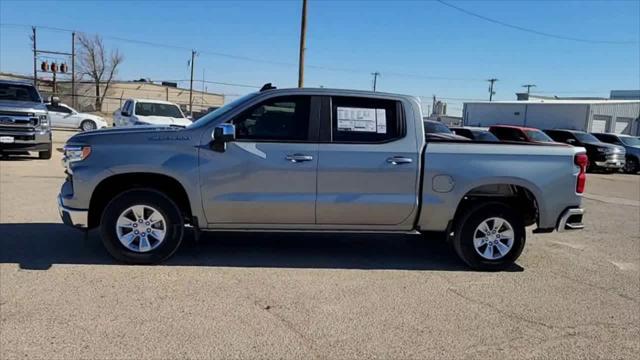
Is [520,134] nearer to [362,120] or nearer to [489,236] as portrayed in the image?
[489,236]

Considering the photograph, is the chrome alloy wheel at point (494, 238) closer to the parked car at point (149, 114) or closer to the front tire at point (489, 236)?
the front tire at point (489, 236)

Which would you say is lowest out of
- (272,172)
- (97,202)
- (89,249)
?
(89,249)

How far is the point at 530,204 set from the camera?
6.09m

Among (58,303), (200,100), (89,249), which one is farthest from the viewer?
(200,100)

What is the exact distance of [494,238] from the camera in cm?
586

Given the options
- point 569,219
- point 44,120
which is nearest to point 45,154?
point 44,120

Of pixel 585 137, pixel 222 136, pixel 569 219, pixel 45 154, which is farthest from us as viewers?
pixel 585 137

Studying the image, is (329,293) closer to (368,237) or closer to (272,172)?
(272,172)

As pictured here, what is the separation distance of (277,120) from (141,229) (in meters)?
1.80

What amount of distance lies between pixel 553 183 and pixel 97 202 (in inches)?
193

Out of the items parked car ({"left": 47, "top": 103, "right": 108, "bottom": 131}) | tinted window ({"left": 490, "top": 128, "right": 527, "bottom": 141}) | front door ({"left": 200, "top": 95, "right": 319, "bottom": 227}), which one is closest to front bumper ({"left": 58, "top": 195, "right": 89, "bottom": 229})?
front door ({"left": 200, "top": 95, "right": 319, "bottom": 227})

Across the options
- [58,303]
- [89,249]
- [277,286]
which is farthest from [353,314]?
[89,249]

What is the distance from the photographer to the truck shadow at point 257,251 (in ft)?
18.6

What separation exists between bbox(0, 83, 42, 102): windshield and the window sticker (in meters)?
11.8
